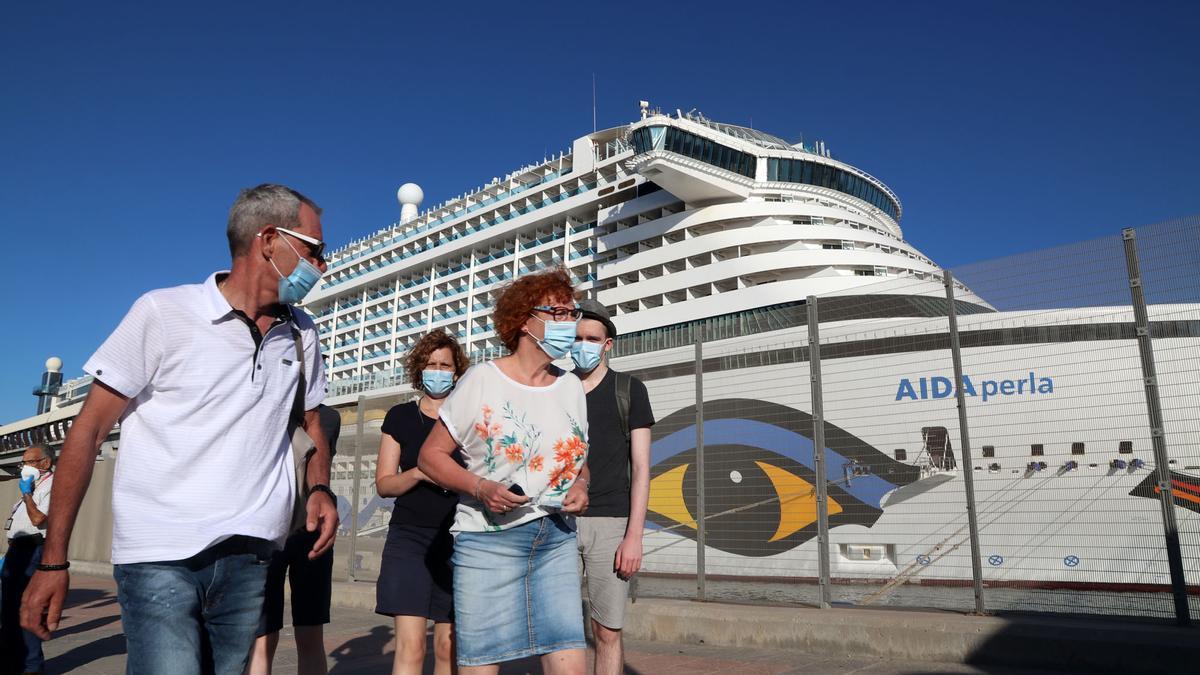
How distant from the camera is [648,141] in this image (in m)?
21.2

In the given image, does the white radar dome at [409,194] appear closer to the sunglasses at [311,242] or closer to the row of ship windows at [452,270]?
the row of ship windows at [452,270]

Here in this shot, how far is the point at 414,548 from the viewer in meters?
3.41

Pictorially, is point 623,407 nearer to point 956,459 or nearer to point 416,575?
point 416,575

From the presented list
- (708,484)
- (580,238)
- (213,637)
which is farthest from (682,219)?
(213,637)

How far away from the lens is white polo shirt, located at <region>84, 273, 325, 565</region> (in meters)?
1.90

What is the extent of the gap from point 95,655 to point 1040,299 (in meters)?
7.47

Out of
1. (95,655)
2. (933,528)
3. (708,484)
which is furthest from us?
(708,484)

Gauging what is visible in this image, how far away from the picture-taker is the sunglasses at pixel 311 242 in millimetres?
2207

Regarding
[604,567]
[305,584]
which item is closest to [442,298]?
[305,584]

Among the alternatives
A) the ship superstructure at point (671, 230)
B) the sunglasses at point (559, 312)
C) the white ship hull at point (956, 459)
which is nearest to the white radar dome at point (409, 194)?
the ship superstructure at point (671, 230)

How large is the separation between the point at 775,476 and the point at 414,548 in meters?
7.17

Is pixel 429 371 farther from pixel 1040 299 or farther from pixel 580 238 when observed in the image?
pixel 580 238

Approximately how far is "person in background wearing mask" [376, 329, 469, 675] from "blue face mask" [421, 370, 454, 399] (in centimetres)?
5

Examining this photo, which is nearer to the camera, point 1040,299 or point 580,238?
point 1040,299
